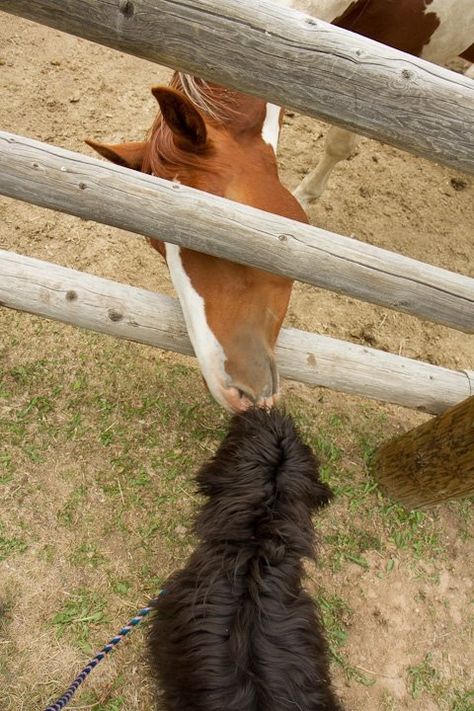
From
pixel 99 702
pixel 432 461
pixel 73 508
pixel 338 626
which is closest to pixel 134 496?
pixel 73 508

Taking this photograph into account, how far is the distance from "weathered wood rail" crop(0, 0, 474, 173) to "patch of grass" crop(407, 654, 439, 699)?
2.36 metres

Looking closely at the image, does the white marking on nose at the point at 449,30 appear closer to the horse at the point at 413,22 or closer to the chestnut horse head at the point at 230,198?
the horse at the point at 413,22

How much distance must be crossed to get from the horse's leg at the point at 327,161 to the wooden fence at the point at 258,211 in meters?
1.63

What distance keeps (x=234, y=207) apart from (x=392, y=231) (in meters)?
2.44

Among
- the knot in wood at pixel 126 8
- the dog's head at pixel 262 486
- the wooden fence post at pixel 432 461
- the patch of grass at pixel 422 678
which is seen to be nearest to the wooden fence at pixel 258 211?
the knot in wood at pixel 126 8

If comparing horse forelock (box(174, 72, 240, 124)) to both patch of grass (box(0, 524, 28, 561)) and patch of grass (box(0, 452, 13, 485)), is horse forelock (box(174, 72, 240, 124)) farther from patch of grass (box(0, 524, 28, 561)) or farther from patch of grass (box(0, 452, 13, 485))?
patch of grass (box(0, 524, 28, 561))

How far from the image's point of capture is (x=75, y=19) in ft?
3.59

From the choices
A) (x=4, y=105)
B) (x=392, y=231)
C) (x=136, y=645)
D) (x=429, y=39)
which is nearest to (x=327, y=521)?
(x=136, y=645)

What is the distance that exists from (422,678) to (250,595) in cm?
148

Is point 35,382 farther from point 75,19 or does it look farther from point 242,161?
point 75,19

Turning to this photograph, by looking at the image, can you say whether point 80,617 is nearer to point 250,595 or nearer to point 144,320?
point 250,595

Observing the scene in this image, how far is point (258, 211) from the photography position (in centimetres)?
188

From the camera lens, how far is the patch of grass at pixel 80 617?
2.34 metres

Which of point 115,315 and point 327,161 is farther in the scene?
point 327,161
